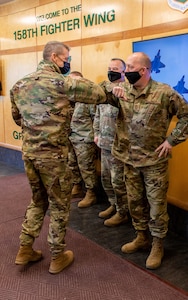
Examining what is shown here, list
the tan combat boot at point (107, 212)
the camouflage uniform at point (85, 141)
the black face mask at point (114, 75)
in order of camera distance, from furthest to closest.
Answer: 1. the camouflage uniform at point (85, 141)
2. the tan combat boot at point (107, 212)
3. the black face mask at point (114, 75)

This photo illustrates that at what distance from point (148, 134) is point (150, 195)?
48 cm

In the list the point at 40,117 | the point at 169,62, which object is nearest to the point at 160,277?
the point at 40,117

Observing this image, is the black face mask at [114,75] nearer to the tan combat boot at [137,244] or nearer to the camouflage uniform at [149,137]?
the camouflage uniform at [149,137]

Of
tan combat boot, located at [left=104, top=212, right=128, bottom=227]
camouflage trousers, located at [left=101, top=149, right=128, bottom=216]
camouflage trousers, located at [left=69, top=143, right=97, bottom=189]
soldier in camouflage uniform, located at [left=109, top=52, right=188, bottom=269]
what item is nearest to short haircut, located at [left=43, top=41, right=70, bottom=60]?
soldier in camouflage uniform, located at [left=109, top=52, right=188, bottom=269]

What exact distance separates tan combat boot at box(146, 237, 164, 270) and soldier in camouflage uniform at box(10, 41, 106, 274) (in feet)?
2.28

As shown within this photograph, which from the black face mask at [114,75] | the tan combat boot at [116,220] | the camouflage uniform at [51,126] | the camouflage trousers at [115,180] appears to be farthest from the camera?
the tan combat boot at [116,220]

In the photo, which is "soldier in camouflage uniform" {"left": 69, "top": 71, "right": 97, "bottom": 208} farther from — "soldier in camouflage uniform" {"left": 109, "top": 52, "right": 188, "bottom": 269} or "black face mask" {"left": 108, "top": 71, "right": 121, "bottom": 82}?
"soldier in camouflage uniform" {"left": 109, "top": 52, "right": 188, "bottom": 269}

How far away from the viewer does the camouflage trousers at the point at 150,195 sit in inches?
96.7

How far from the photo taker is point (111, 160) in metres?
3.19

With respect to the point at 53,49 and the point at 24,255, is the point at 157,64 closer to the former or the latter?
the point at 53,49

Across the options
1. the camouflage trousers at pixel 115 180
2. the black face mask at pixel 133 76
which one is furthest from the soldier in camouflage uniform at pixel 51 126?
the camouflage trousers at pixel 115 180

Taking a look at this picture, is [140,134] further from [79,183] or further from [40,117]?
[79,183]

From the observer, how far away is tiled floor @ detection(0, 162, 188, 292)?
2406mm

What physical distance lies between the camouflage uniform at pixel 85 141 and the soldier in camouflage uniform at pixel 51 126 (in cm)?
135
